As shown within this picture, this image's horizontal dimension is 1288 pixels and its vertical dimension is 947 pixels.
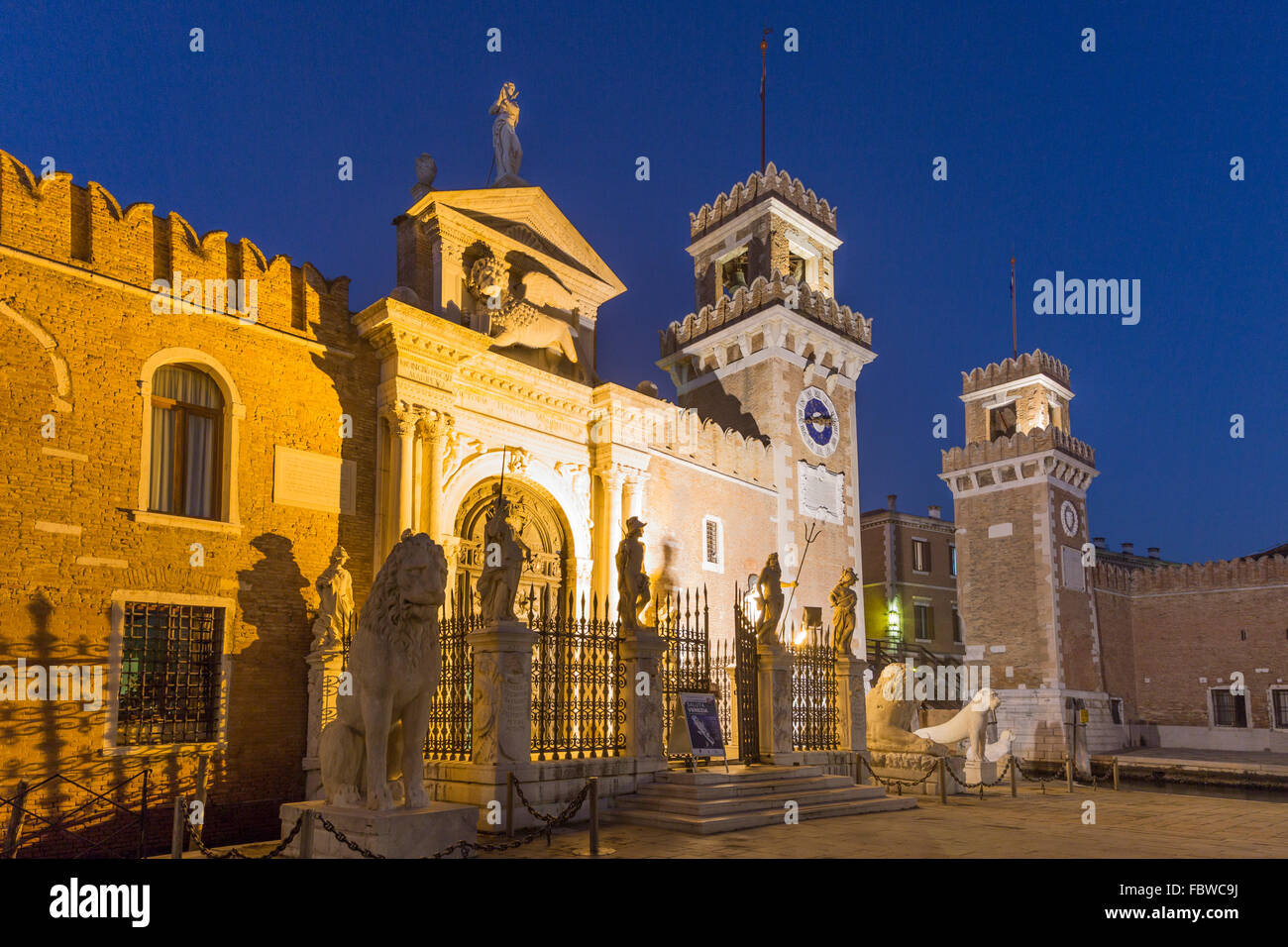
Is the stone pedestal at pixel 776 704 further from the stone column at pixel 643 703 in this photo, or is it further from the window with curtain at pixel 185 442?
the window with curtain at pixel 185 442

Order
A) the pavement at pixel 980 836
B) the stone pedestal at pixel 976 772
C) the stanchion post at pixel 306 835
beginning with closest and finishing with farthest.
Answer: the stanchion post at pixel 306 835 → the pavement at pixel 980 836 → the stone pedestal at pixel 976 772

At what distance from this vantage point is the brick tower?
33625mm

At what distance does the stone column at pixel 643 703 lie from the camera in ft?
42.8

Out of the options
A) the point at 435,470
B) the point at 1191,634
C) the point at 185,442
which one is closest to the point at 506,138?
the point at 435,470

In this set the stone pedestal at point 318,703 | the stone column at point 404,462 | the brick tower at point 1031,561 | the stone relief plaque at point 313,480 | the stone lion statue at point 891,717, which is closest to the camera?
the stone pedestal at point 318,703

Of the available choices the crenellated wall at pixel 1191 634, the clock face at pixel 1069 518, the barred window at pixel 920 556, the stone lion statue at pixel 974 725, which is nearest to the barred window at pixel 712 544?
the stone lion statue at pixel 974 725

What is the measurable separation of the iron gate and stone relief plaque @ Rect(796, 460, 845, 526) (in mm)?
9420

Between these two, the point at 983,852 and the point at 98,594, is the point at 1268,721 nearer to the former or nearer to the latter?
the point at 983,852

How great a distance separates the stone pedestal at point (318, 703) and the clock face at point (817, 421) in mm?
14805

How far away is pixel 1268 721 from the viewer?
113 feet

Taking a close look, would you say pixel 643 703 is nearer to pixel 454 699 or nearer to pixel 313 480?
pixel 454 699

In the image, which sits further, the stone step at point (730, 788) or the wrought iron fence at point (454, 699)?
the stone step at point (730, 788)

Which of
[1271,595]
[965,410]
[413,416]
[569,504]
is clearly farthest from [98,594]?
[1271,595]

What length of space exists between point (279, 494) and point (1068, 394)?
113ft
